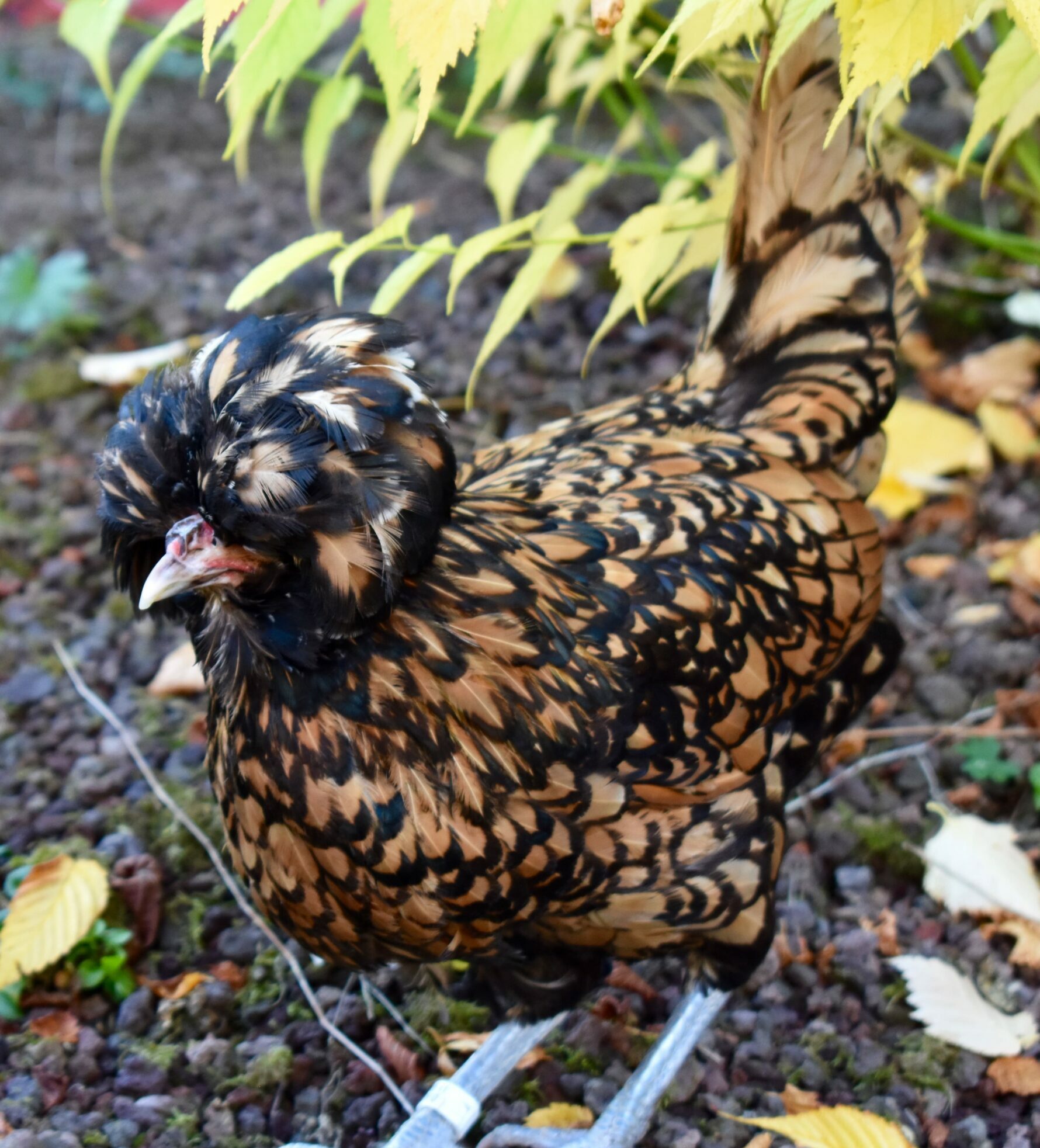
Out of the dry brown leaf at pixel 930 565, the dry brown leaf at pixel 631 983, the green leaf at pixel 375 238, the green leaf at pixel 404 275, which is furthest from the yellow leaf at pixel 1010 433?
the green leaf at pixel 375 238

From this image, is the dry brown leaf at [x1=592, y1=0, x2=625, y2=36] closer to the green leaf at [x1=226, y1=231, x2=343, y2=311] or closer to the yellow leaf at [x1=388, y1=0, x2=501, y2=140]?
the yellow leaf at [x1=388, y1=0, x2=501, y2=140]

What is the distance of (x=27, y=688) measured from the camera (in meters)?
3.36

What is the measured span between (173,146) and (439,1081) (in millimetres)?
5277

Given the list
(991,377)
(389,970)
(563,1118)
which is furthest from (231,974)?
(991,377)

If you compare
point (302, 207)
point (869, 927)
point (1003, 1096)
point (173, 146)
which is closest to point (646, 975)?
point (869, 927)

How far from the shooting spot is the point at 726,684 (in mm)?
2420

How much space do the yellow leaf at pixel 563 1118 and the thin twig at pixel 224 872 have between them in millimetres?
259

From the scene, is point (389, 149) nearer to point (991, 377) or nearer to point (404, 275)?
point (404, 275)

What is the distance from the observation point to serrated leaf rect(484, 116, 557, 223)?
2939 mm

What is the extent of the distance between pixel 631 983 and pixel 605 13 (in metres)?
2.05

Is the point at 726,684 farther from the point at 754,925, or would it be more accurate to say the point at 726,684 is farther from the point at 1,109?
the point at 1,109

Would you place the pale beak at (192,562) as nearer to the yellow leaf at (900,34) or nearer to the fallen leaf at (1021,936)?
the yellow leaf at (900,34)

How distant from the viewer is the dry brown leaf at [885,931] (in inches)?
113

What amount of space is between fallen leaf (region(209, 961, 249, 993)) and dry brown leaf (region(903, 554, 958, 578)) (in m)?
2.36
